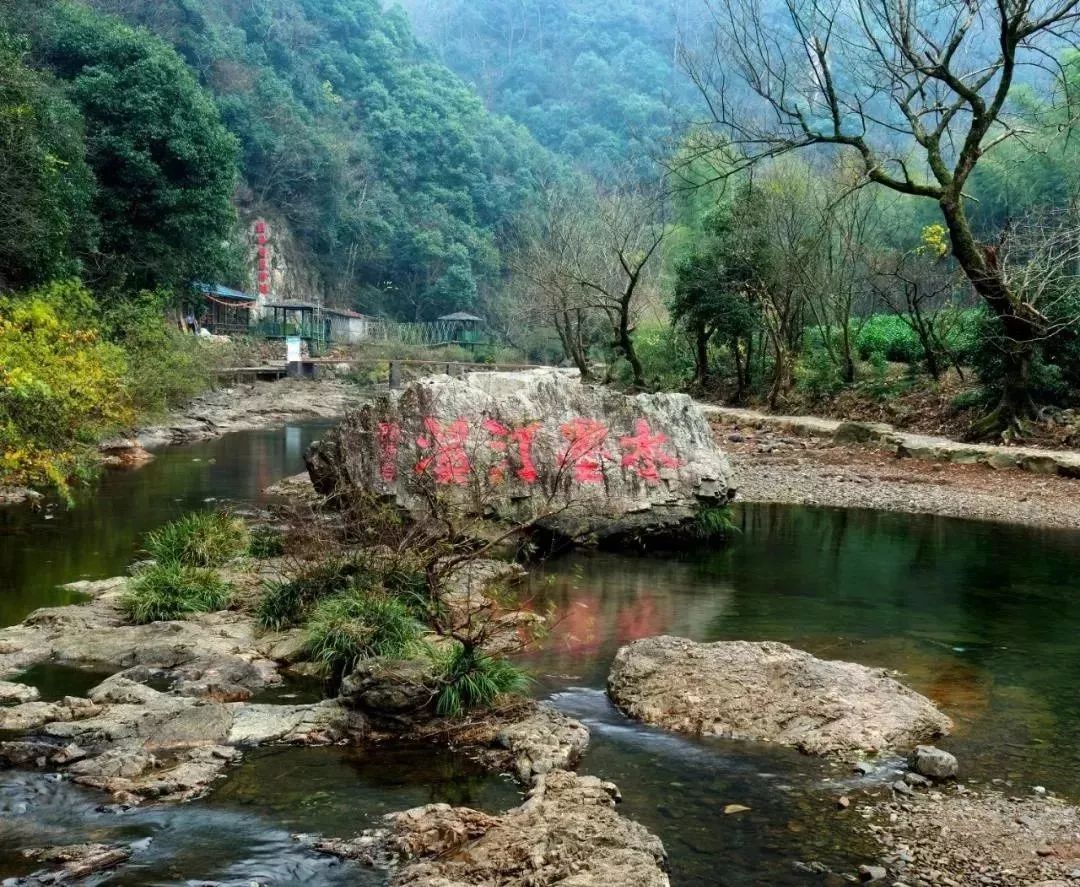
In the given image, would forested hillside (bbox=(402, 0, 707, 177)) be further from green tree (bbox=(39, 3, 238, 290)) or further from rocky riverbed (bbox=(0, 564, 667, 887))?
rocky riverbed (bbox=(0, 564, 667, 887))

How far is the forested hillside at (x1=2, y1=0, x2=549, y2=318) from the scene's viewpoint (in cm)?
5416

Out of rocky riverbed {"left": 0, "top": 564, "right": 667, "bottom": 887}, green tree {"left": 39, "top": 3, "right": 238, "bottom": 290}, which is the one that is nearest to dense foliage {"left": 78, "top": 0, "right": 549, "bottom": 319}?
green tree {"left": 39, "top": 3, "right": 238, "bottom": 290}

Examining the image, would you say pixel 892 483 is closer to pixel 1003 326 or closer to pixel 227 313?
pixel 1003 326

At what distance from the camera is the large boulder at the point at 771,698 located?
6.68 m

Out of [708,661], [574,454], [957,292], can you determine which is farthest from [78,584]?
[957,292]

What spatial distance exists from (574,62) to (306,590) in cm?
10370

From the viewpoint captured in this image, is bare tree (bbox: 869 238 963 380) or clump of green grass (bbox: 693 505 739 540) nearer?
clump of green grass (bbox: 693 505 739 540)

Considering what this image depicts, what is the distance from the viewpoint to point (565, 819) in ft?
17.2

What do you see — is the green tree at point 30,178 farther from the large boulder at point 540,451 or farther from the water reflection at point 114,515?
the large boulder at point 540,451

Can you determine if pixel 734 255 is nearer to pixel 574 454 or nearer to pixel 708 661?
pixel 574 454

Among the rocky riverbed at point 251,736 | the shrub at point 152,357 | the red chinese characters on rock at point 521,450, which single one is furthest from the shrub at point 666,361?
the rocky riverbed at point 251,736

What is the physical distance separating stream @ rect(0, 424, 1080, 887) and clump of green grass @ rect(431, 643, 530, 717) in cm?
45

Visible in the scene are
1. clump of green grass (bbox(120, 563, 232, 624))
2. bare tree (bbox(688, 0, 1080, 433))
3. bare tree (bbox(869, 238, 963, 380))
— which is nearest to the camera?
clump of green grass (bbox(120, 563, 232, 624))

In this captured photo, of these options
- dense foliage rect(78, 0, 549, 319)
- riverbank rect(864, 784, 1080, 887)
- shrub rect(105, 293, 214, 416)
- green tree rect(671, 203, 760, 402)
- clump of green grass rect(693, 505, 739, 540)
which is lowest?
riverbank rect(864, 784, 1080, 887)
